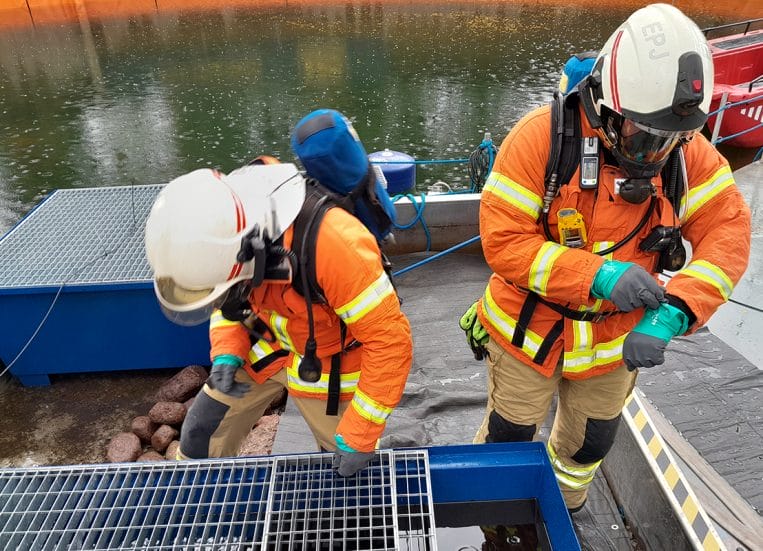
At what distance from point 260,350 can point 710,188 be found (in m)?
1.80

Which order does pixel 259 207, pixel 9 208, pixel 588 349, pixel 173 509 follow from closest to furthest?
pixel 173 509 < pixel 259 207 < pixel 588 349 < pixel 9 208

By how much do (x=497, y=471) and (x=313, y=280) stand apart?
84cm

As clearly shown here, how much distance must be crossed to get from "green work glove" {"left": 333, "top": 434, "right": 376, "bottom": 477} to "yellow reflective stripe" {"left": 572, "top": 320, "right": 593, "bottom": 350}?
863 mm

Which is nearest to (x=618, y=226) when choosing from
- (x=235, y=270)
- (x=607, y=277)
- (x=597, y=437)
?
(x=607, y=277)

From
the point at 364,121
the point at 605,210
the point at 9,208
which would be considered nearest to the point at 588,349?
the point at 605,210

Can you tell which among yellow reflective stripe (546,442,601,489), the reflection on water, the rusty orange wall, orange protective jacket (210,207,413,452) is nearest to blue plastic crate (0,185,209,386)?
orange protective jacket (210,207,413,452)

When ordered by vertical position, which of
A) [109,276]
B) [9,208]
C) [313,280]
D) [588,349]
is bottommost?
[9,208]

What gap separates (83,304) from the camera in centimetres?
369

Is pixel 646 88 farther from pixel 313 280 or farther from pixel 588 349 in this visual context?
pixel 313 280

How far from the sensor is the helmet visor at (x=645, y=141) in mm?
A: 1724

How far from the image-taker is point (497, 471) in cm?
176

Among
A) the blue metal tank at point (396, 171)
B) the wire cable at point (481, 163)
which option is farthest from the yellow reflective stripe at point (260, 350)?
the wire cable at point (481, 163)

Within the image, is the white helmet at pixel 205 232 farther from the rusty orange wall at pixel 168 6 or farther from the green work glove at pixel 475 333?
the rusty orange wall at pixel 168 6

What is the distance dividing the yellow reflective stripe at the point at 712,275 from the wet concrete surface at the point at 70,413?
3615 mm
